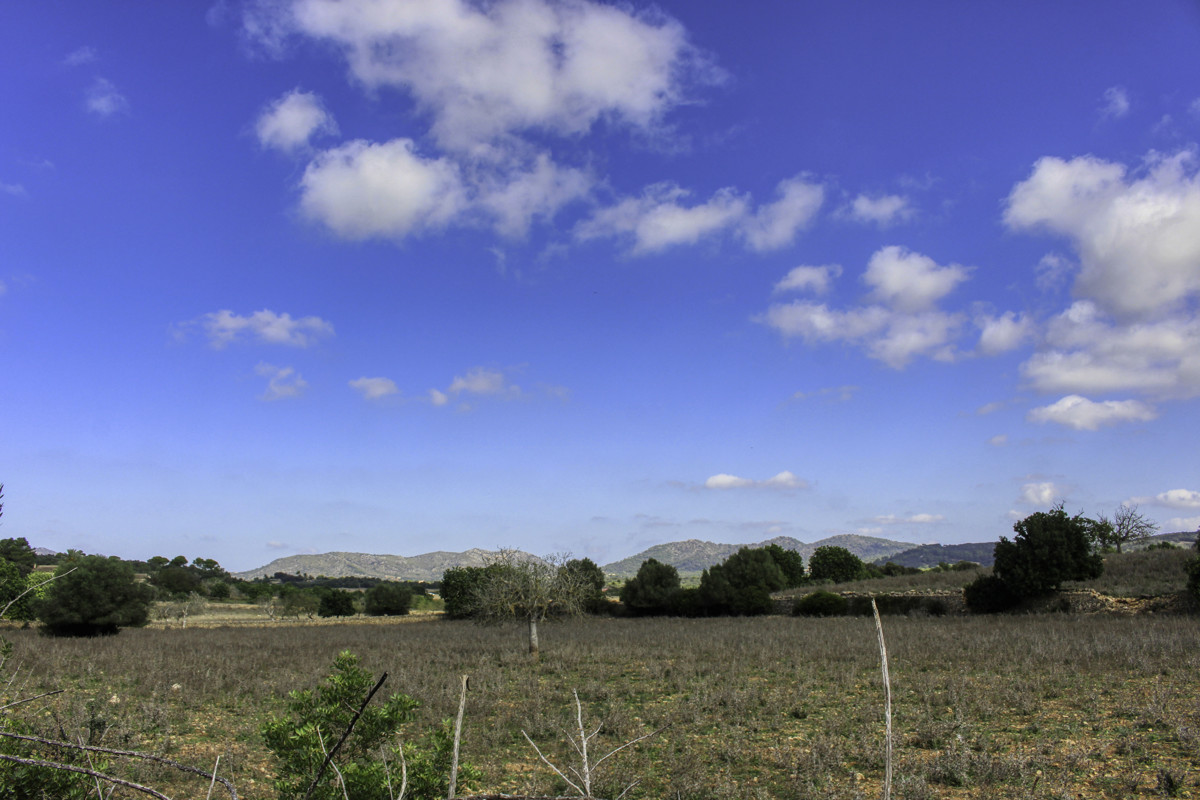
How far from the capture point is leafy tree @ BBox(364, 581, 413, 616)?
54875mm

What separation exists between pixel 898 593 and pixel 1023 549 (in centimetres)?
903

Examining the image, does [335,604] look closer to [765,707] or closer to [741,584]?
[741,584]

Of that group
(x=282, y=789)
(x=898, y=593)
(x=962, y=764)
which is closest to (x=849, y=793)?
(x=962, y=764)

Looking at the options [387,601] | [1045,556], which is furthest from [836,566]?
[387,601]

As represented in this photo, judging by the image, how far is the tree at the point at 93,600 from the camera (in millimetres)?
25609

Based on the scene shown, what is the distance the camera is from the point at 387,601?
54.8 m

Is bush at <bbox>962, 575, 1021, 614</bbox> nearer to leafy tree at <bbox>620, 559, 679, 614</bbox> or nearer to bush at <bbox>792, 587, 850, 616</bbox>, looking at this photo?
bush at <bbox>792, 587, 850, 616</bbox>

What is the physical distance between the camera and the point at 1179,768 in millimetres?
6844

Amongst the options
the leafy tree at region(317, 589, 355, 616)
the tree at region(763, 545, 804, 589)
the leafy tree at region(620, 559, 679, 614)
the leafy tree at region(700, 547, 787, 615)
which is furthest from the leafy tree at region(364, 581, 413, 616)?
the tree at region(763, 545, 804, 589)

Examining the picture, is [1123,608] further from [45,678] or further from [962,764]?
[45,678]

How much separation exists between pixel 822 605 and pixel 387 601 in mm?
36798

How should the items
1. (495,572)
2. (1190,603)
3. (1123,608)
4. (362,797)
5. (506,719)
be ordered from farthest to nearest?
(1123,608), (1190,603), (495,572), (506,719), (362,797)

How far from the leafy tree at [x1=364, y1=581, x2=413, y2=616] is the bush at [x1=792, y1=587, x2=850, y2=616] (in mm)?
34422

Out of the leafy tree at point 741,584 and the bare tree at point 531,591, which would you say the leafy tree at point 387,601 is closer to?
the leafy tree at point 741,584
